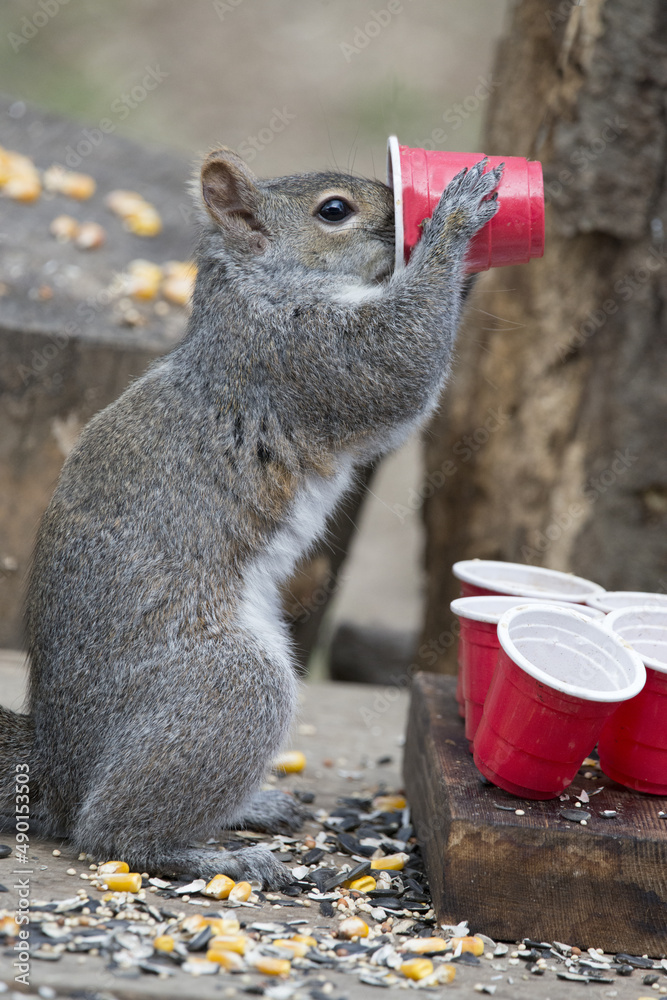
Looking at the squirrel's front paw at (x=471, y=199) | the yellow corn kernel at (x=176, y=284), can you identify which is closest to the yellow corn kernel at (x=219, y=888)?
the squirrel's front paw at (x=471, y=199)

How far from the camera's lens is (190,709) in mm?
2824

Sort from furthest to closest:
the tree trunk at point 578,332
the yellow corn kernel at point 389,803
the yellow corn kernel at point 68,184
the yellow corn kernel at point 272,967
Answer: the yellow corn kernel at point 68,184 → the tree trunk at point 578,332 → the yellow corn kernel at point 389,803 → the yellow corn kernel at point 272,967

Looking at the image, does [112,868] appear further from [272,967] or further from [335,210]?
[335,210]

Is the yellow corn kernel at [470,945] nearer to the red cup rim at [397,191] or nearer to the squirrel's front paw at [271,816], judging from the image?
the squirrel's front paw at [271,816]

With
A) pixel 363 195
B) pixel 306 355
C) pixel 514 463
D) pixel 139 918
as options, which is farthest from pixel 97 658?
pixel 514 463

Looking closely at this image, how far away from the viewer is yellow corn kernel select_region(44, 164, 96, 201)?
6047 mm

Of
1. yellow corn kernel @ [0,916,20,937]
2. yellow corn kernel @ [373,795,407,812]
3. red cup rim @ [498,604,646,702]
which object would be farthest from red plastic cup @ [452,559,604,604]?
yellow corn kernel @ [0,916,20,937]

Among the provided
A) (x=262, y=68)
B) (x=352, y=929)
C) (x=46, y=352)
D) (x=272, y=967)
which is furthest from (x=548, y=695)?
(x=262, y=68)

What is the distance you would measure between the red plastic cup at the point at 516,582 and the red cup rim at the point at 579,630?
1.27ft

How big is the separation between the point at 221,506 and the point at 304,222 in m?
Answer: 1.05

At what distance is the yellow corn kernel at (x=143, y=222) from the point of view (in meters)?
5.88

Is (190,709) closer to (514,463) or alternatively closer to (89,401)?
(89,401)

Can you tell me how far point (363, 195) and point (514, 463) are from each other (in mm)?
2177

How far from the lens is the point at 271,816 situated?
11.1ft
